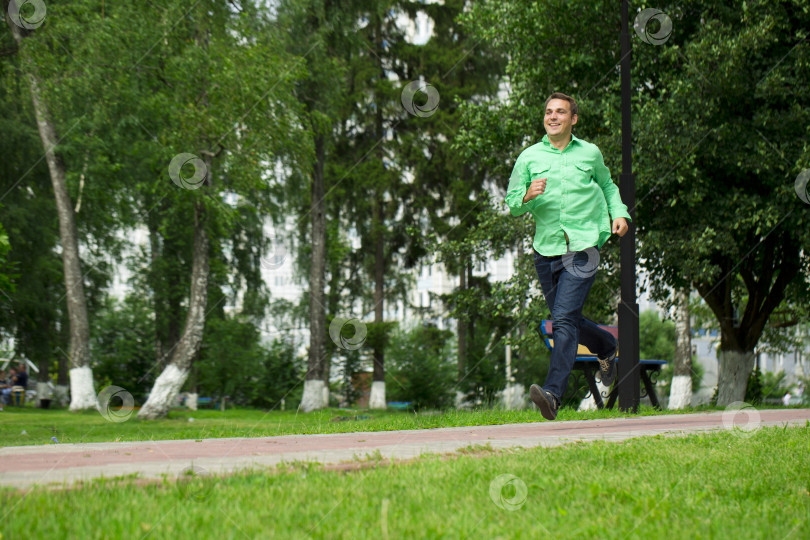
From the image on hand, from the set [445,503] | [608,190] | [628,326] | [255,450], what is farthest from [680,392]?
[445,503]

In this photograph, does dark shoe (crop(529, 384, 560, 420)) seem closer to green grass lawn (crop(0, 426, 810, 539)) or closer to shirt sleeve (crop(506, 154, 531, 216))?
shirt sleeve (crop(506, 154, 531, 216))

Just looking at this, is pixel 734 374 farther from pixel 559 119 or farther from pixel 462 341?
pixel 462 341

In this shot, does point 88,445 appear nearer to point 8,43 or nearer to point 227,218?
point 227,218

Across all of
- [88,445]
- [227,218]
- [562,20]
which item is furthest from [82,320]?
[88,445]

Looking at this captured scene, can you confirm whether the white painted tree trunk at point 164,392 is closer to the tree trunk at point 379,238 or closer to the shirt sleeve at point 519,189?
the tree trunk at point 379,238

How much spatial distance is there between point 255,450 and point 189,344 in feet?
52.7

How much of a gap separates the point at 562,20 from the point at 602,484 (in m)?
13.3

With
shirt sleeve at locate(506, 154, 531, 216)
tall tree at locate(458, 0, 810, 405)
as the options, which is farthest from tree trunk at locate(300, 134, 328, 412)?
shirt sleeve at locate(506, 154, 531, 216)

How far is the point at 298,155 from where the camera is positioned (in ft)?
63.6

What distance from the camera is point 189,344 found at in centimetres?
1953

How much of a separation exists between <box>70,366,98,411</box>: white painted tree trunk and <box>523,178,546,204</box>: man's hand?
19.5 m

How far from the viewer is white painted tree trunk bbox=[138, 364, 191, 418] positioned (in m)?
19.2

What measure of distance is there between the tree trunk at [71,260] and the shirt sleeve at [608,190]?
15784mm

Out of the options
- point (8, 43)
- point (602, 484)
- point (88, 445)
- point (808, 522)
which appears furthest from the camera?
point (8, 43)
